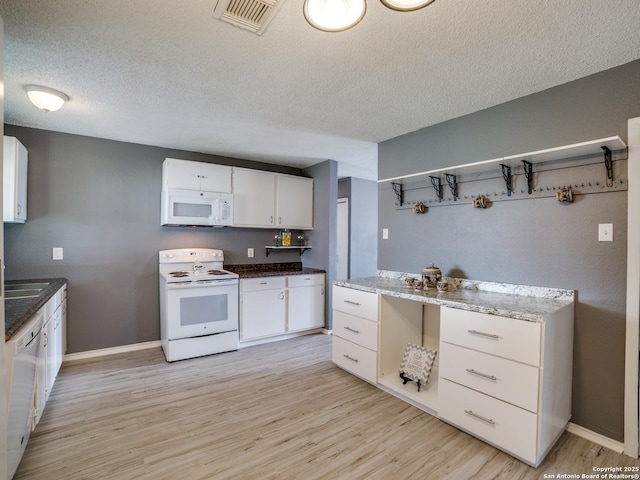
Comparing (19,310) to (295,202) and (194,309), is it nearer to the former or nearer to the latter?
(194,309)

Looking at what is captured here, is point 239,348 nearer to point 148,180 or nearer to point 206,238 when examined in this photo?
point 206,238

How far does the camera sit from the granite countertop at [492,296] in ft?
5.99

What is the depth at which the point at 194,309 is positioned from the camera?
324cm

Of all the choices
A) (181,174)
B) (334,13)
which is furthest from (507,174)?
(181,174)

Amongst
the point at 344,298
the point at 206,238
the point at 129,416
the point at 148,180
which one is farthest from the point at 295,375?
the point at 148,180

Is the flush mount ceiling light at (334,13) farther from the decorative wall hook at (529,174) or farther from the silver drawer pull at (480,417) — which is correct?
the silver drawer pull at (480,417)

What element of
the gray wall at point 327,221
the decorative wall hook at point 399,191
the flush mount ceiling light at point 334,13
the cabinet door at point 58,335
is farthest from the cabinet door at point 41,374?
the decorative wall hook at point 399,191

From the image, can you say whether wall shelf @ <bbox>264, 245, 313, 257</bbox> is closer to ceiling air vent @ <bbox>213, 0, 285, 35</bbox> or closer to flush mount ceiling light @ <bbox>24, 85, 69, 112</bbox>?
flush mount ceiling light @ <bbox>24, 85, 69, 112</bbox>

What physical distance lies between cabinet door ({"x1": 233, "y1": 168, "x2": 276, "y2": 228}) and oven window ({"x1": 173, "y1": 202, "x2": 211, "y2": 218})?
1.15ft

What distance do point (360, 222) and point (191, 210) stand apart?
2.98m

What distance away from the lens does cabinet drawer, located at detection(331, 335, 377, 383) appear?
2.65 m

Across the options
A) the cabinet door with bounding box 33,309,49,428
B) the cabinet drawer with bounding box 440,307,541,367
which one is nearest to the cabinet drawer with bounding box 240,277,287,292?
the cabinet door with bounding box 33,309,49,428

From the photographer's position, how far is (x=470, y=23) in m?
1.55

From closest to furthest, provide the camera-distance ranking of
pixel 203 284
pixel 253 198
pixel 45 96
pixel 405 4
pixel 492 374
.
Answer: pixel 405 4 → pixel 492 374 → pixel 45 96 → pixel 203 284 → pixel 253 198
